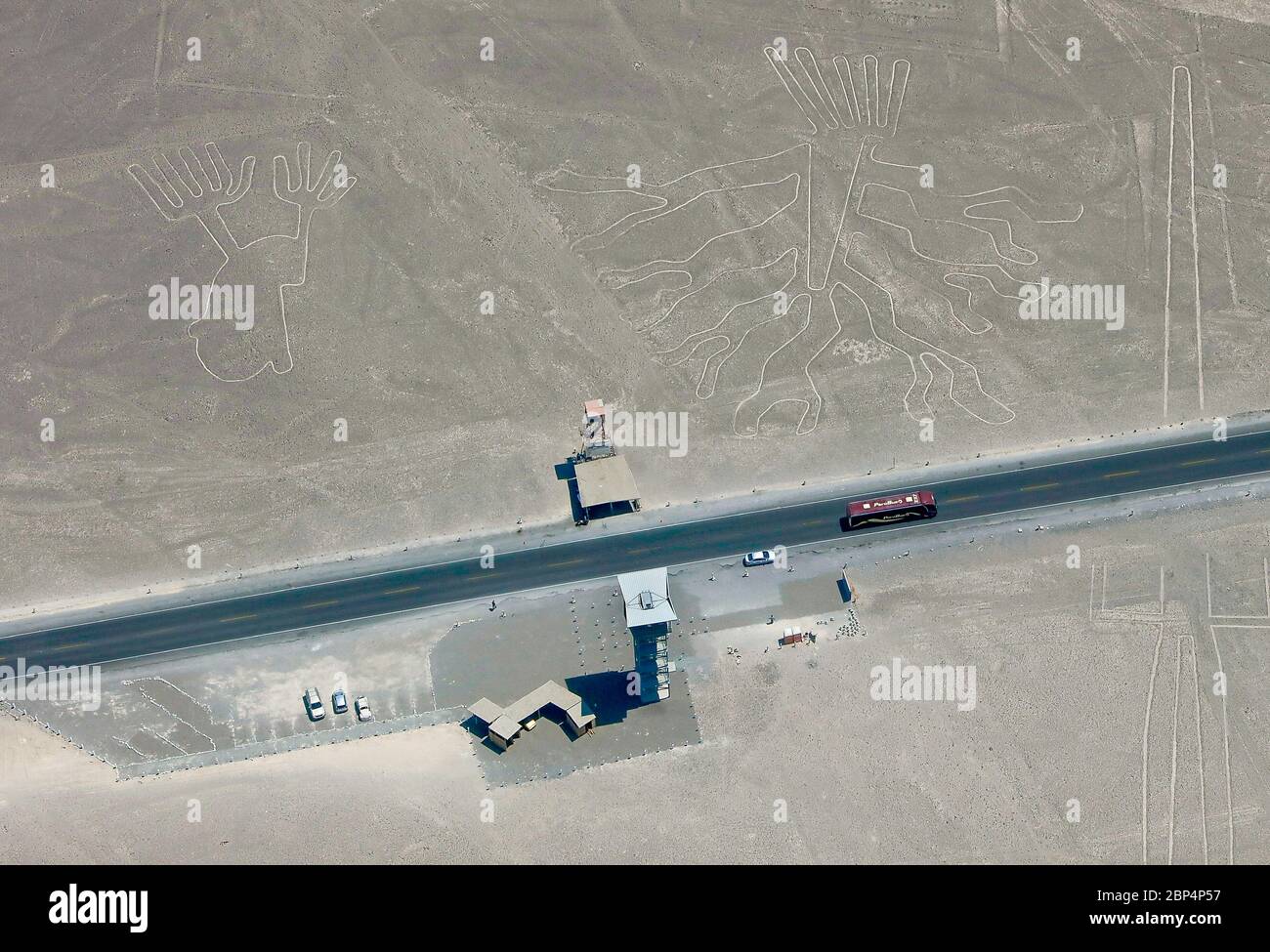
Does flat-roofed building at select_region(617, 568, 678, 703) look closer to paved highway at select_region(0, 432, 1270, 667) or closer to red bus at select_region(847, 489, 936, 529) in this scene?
paved highway at select_region(0, 432, 1270, 667)

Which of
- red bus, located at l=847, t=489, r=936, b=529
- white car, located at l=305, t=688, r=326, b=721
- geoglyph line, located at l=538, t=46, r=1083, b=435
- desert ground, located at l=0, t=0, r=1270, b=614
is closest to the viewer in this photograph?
white car, located at l=305, t=688, r=326, b=721

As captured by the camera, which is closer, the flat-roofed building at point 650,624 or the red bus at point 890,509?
the flat-roofed building at point 650,624

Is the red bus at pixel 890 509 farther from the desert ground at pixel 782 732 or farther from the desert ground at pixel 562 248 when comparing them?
the desert ground at pixel 562 248

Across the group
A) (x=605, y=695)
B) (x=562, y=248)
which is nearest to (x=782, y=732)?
(x=605, y=695)

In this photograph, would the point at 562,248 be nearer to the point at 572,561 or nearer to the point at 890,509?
the point at 572,561

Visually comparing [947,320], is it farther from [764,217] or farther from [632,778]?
[632,778]

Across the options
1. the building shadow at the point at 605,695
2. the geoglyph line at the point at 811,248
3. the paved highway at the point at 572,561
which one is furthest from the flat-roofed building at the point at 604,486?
the building shadow at the point at 605,695

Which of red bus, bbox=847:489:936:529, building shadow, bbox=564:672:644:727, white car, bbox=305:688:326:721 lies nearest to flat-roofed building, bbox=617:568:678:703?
building shadow, bbox=564:672:644:727

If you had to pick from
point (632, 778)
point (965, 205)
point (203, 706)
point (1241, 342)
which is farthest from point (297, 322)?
point (1241, 342)
